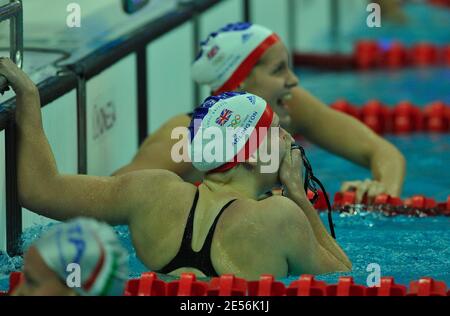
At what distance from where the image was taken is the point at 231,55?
4.75 m

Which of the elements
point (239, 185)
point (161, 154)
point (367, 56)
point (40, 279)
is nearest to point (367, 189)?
point (161, 154)

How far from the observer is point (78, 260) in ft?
8.57

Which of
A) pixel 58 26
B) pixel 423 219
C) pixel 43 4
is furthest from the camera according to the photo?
pixel 43 4

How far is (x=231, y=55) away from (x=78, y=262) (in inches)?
88.4

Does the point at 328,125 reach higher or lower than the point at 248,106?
lower

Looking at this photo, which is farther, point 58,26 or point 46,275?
point 58,26

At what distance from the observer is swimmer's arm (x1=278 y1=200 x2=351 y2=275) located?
3.37 metres

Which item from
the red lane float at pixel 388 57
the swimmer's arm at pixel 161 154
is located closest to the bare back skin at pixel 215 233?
the swimmer's arm at pixel 161 154

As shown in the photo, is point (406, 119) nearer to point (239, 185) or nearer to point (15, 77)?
point (239, 185)

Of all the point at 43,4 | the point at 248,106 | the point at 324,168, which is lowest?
the point at 324,168

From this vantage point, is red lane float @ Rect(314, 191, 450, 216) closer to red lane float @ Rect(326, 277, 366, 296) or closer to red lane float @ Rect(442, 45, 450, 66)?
red lane float @ Rect(326, 277, 366, 296)

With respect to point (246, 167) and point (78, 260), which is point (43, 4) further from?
point (78, 260)
